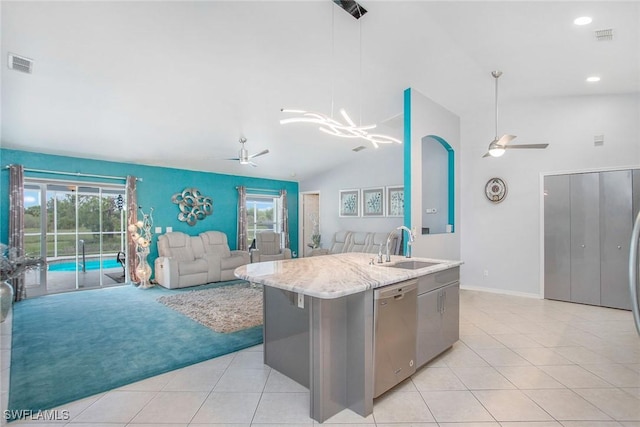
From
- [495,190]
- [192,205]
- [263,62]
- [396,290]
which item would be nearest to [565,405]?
[396,290]

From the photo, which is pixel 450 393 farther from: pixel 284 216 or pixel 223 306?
pixel 284 216

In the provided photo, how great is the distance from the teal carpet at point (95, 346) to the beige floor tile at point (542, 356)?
272cm

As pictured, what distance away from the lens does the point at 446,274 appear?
9.27 ft

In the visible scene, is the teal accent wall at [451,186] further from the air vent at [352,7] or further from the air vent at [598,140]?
the air vent at [352,7]

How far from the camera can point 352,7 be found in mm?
2590

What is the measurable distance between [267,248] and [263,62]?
4.78m

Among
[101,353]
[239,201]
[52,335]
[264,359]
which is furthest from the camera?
[239,201]

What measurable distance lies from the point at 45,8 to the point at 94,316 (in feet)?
11.8

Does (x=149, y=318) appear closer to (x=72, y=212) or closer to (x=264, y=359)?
A: (x=264, y=359)

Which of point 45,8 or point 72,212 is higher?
point 45,8

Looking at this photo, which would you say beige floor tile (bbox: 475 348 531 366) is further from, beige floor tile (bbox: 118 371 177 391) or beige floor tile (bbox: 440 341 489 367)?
beige floor tile (bbox: 118 371 177 391)

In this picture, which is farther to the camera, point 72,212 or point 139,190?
point 139,190

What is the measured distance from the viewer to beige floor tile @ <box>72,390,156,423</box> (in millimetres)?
1988

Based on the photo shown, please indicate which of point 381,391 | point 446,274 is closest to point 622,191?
point 446,274
